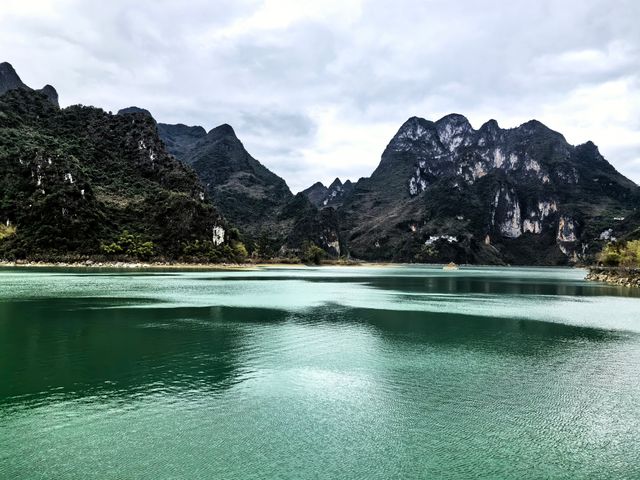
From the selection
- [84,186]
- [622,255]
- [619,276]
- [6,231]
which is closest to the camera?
[619,276]

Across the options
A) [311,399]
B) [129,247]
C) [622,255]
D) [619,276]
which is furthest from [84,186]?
[622,255]

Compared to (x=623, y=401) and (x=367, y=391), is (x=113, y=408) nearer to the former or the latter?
(x=367, y=391)

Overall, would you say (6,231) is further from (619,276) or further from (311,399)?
(619,276)

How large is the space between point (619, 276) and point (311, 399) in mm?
97656

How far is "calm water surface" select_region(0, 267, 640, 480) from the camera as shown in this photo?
11.2 metres

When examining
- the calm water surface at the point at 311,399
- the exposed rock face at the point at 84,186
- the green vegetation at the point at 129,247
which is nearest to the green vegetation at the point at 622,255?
the calm water surface at the point at 311,399

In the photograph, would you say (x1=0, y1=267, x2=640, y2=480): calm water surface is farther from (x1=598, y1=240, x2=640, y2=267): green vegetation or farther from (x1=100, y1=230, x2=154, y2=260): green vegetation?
(x1=100, y1=230, x2=154, y2=260): green vegetation

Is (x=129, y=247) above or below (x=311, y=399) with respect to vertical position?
above

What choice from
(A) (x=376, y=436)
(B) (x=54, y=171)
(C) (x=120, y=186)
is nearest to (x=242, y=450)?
(A) (x=376, y=436)

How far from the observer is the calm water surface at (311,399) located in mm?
11242

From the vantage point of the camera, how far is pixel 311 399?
16266 millimetres

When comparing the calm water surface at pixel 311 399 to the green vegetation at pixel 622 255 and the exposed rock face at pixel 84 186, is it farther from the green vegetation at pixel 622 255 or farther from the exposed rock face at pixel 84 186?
the exposed rock face at pixel 84 186

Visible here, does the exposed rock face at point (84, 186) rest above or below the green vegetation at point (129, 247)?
above

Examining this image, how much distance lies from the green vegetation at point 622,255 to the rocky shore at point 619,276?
420 centimetres
